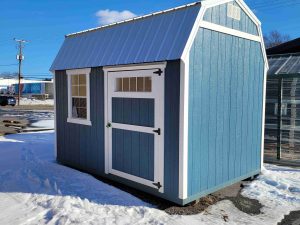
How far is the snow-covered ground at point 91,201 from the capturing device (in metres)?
4.38

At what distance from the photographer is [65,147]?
7.35 metres

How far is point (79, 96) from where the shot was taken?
22.4ft

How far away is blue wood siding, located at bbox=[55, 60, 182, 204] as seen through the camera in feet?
15.7

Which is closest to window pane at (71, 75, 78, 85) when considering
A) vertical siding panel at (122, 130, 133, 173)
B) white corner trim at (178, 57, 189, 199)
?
vertical siding panel at (122, 130, 133, 173)

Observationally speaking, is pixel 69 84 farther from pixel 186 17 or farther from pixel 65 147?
pixel 186 17

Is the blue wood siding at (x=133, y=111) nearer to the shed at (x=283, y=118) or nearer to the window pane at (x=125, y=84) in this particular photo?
the window pane at (x=125, y=84)

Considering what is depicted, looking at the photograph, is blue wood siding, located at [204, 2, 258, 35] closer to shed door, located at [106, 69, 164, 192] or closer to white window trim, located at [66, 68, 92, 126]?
shed door, located at [106, 69, 164, 192]

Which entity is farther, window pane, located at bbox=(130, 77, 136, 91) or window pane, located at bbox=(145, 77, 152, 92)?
window pane, located at bbox=(130, 77, 136, 91)

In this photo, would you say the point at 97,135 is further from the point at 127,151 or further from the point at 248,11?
the point at 248,11

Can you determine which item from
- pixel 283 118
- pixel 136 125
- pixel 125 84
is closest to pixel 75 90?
pixel 125 84

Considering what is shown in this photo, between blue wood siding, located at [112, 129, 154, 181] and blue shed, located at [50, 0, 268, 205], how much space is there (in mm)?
18


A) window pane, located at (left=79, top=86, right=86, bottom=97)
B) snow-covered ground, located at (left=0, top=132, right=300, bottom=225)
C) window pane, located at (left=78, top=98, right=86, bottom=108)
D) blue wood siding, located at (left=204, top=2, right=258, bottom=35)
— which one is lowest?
snow-covered ground, located at (left=0, top=132, right=300, bottom=225)

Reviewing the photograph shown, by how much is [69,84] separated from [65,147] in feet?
4.94

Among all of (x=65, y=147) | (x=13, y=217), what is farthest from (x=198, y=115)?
(x=65, y=147)
